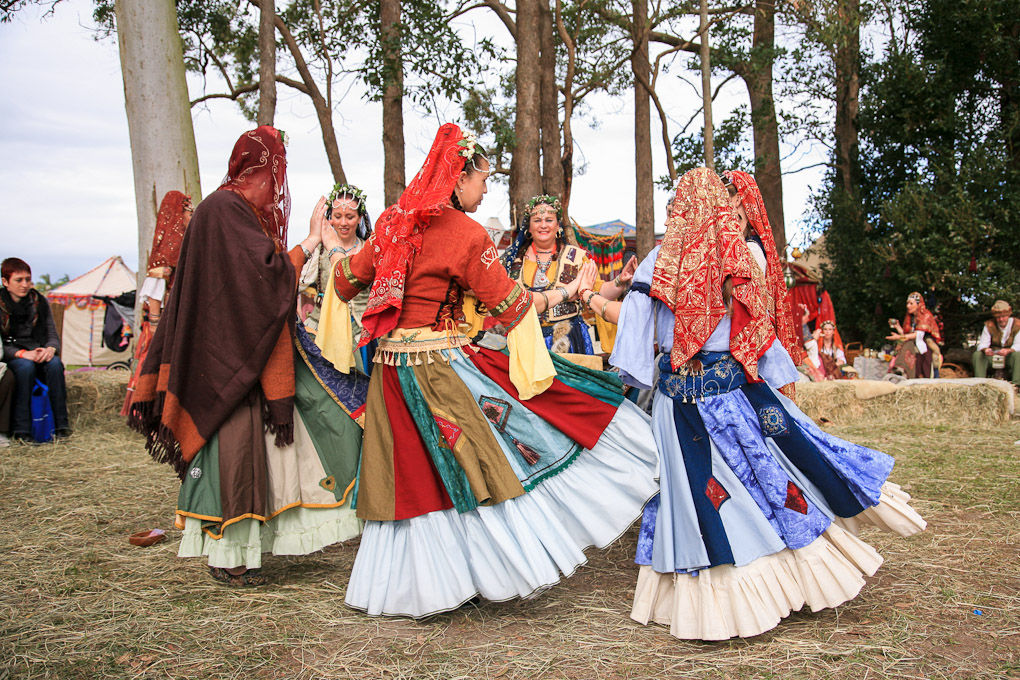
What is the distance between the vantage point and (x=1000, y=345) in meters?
10.4

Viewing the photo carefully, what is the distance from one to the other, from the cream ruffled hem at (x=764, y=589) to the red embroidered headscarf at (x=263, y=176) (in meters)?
2.42

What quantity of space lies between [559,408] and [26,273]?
673 cm

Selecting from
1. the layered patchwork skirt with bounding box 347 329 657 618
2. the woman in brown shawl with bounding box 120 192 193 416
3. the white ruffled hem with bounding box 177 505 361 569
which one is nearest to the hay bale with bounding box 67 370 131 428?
the woman in brown shawl with bounding box 120 192 193 416

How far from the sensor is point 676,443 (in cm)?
304

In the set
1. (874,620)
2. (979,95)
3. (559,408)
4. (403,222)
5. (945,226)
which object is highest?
(979,95)

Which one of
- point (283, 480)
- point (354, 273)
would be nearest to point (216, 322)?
point (354, 273)

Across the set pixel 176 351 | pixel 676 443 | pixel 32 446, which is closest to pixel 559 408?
pixel 676 443

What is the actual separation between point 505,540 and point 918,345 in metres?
9.74

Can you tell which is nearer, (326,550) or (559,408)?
(559,408)

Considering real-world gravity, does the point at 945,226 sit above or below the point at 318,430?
above

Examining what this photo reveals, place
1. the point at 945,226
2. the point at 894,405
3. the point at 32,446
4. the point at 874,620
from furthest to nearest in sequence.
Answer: the point at 945,226
the point at 894,405
the point at 32,446
the point at 874,620

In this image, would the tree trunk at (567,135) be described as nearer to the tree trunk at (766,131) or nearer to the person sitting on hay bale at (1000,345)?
the tree trunk at (766,131)

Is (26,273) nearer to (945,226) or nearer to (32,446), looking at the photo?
(32,446)

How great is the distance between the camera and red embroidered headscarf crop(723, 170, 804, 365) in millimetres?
3227
